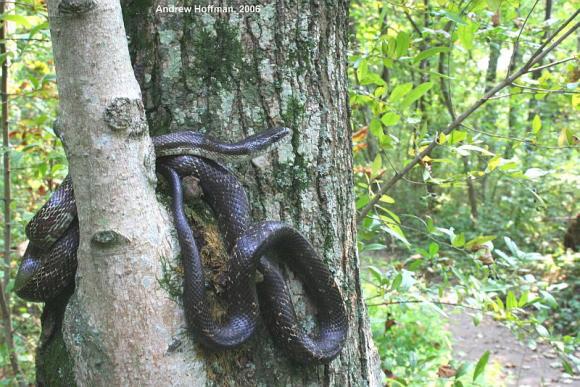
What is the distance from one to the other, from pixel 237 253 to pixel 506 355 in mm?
6862

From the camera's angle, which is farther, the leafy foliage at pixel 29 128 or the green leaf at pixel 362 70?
the leafy foliage at pixel 29 128

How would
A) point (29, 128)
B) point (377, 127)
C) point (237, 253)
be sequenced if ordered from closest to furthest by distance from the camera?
point (237, 253), point (377, 127), point (29, 128)

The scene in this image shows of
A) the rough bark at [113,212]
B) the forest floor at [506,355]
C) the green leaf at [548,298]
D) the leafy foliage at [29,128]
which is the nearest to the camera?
the rough bark at [113,212]

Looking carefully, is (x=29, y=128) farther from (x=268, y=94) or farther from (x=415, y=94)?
(x=415, y=94)

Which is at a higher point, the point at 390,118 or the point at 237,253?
the point at 390,118

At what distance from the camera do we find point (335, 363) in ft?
4.97

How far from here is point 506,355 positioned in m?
7.03

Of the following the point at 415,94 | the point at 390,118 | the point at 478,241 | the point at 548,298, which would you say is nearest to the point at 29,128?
the point at 390,118

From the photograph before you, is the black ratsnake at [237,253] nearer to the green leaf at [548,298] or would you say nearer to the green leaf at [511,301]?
the green leaf at [511,301]

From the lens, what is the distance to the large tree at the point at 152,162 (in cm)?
119

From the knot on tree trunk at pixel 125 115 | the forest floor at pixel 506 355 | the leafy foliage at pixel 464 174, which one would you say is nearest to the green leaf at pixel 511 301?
the leafy foliage at pixel 464 174

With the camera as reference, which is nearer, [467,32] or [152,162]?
[152,162]

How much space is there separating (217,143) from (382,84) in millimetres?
1082

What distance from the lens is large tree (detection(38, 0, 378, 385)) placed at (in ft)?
3.92
